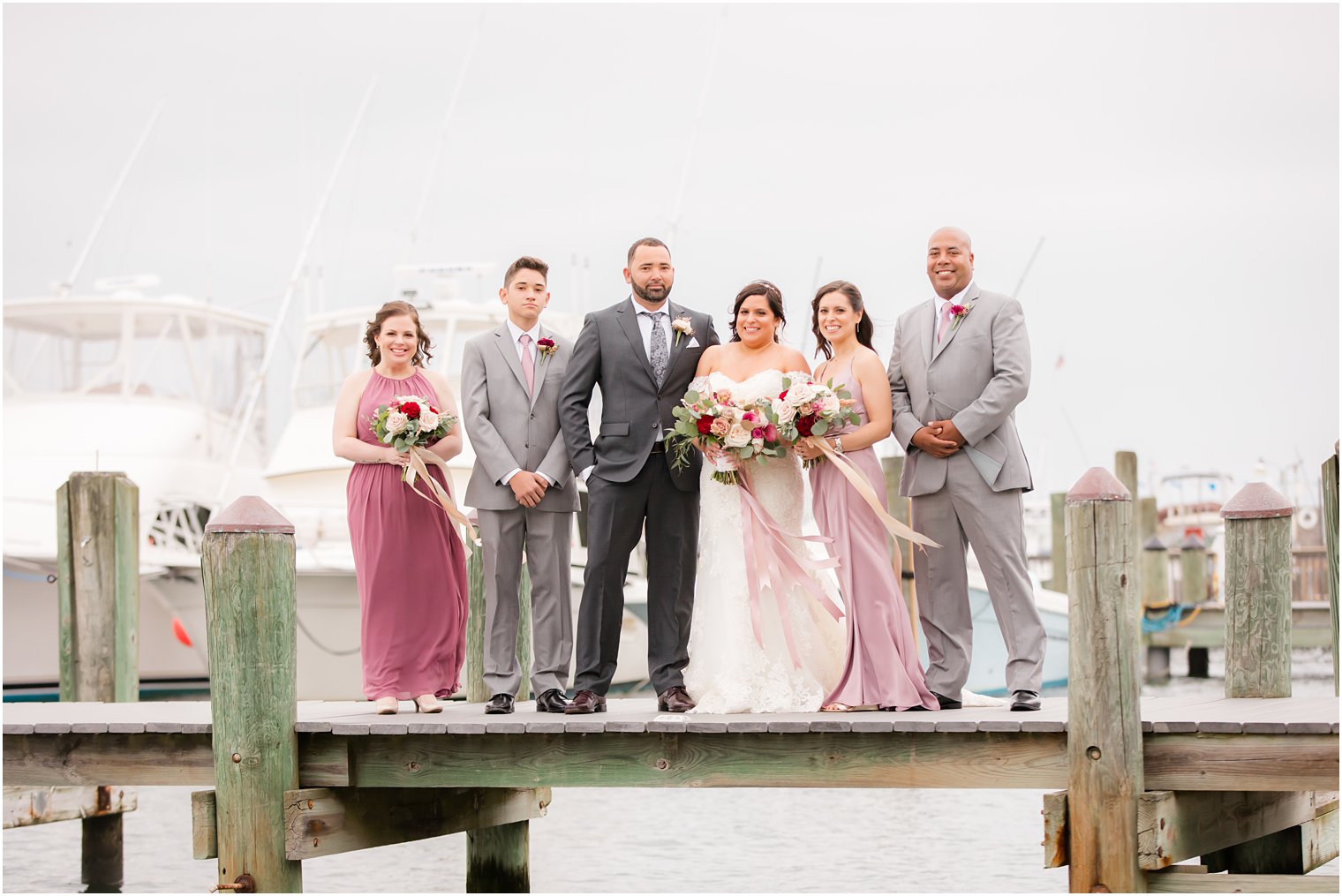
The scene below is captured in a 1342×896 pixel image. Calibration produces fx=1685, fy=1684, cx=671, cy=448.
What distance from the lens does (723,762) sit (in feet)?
23.1

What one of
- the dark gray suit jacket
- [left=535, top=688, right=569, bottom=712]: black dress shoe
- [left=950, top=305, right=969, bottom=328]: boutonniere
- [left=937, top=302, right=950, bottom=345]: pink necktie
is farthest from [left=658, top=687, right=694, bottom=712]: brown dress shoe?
[left=950, top=305, right=969, bottom=328]: boutonniere

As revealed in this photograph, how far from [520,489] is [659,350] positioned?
34.6 inches

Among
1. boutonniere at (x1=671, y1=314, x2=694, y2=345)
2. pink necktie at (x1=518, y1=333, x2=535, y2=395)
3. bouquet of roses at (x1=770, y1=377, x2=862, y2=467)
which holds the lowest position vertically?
bouquet of roses at (x1=770, y1=377, x2=862, y2=467)

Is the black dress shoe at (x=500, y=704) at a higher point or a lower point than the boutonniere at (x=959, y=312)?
lower

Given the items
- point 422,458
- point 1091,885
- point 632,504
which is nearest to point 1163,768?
point 1091,885

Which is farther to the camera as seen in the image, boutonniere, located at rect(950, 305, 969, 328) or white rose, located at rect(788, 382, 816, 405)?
boutonniere, located at rect(950, 305, 969, 328)

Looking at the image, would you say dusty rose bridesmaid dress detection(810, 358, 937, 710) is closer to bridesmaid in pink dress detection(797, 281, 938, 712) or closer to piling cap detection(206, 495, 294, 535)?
bridesmaid in pink dress detection(797, 281, 938, 712)

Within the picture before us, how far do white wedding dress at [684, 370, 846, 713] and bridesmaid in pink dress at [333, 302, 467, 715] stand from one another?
121 cm

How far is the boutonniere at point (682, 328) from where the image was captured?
750 cm

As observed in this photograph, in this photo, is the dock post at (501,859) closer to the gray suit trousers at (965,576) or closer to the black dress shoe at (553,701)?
the black dress shoe at (553,701)

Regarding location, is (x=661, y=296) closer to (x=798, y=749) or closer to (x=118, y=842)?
(x=798, y=749)

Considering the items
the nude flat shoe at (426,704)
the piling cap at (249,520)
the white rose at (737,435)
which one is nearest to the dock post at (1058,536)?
the nude flat shoe at (426,704)

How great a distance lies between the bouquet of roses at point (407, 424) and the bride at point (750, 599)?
1.28 meters

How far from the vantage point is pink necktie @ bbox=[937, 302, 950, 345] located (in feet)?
24.9
